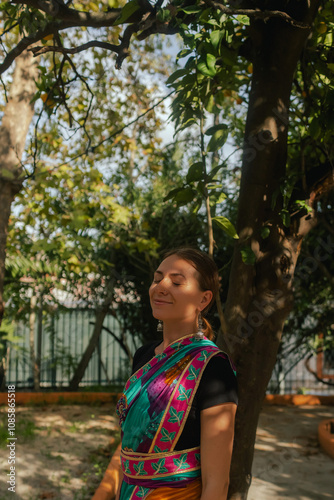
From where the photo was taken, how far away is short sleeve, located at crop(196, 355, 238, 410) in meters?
1.62

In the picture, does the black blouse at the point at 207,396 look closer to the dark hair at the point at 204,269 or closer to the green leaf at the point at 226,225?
the dark hair at the point at 204,269

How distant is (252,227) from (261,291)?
341 mm

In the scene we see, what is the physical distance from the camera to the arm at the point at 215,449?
1557 millimetres

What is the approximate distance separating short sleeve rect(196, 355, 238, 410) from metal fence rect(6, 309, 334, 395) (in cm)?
788

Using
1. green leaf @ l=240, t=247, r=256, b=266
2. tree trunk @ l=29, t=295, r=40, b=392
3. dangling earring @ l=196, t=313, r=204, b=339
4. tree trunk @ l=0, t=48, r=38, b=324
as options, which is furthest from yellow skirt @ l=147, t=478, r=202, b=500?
tree trunk @ l=29, t=295, r=40, b=392

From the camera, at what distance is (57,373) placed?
1009 cm

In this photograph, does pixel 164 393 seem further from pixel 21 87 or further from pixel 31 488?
pixel 21 87

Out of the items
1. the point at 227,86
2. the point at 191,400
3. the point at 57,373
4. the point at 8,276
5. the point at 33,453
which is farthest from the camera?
the point at 57,373

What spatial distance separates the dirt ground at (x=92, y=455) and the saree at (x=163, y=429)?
324 centimetres

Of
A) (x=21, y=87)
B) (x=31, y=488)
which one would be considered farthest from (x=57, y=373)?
(x=21, y=87)

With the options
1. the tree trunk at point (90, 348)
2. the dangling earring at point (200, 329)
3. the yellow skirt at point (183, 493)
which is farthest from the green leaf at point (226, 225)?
the tree trunk at point (90, 348)

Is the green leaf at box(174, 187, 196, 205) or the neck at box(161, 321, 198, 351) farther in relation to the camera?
the green leaf at box(174, 187, 196, 205)

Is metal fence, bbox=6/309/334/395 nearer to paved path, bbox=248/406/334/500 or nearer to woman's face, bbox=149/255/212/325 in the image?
paved path, bbox=248/406/334/500

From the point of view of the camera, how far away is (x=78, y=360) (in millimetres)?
10500
